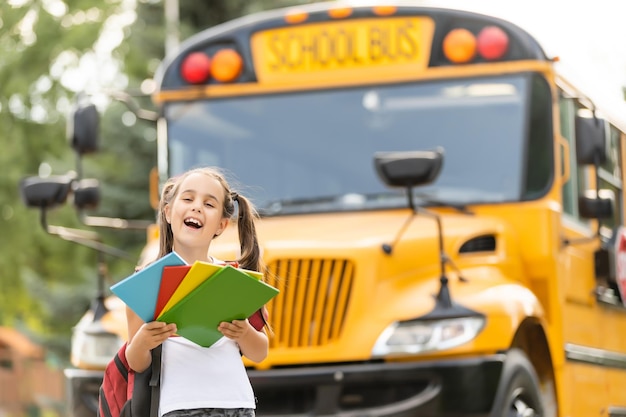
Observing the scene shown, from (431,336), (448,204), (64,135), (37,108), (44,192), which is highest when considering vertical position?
A: (448,204)

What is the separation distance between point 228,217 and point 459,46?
3.29m

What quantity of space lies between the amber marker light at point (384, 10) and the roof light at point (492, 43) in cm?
45

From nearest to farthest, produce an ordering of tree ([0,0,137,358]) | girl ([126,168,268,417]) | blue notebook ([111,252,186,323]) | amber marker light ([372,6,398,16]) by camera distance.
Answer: blue notebook ([111,252,186,323]) → girl ([126,168,268,417]) → amber marker light ([372,6,398,16]) → tree ([0,0,137,358])

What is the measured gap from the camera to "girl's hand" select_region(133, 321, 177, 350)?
375 centimetres

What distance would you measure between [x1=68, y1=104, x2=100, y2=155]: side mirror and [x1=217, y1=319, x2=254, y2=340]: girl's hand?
378 centimetres

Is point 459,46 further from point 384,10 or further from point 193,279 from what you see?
point 193,279

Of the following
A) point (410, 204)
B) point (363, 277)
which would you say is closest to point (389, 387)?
point (363, 277)

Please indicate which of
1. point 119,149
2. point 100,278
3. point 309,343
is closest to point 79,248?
point 119,149

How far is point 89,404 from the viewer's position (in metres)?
6.77

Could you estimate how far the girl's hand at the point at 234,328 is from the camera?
3.84m

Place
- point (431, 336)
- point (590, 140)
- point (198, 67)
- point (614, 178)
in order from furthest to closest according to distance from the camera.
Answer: point (614, 178)
point (198, 67)
point (590, 140)
point (431, 336)

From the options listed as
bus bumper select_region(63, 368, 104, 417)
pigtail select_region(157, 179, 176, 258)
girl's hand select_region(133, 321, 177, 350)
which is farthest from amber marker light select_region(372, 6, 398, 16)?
girl's hand select_region(133, 321, 177, 350)

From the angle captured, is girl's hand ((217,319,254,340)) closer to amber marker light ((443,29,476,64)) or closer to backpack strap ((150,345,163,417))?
backpack strap ((150,345,163,417))

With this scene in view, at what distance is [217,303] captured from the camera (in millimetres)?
3742
